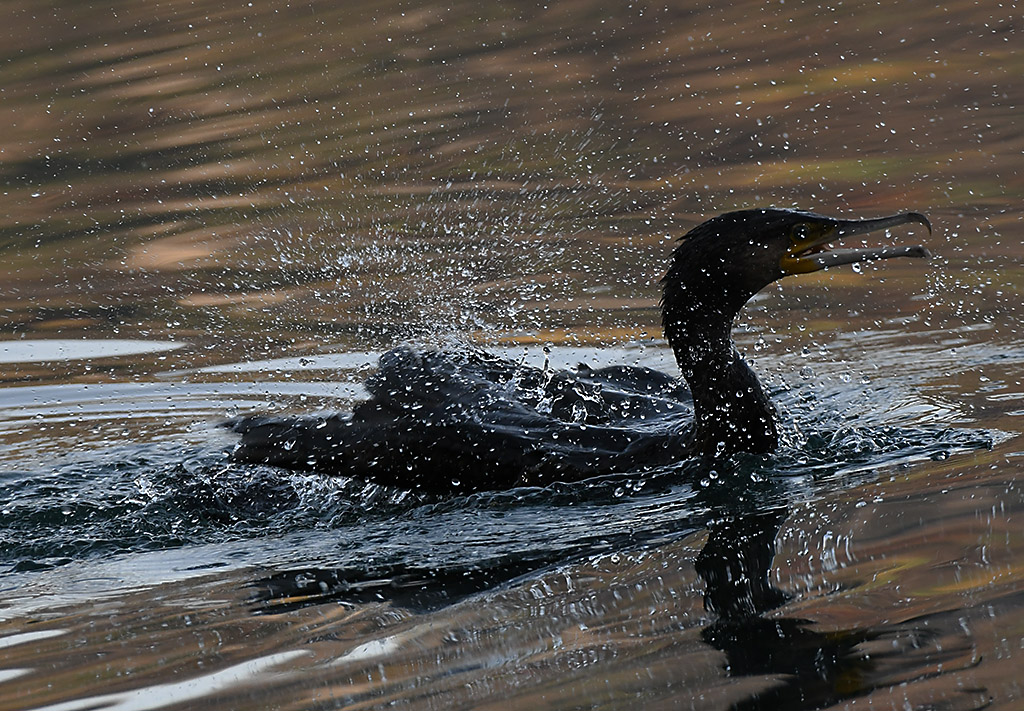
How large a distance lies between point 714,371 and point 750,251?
0.49m

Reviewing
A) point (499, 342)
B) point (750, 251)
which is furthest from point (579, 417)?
point (499, 342)

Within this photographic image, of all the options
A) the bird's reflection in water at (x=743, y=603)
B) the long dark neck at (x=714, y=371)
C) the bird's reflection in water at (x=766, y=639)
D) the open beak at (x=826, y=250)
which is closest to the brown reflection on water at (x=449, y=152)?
the long dark neck at (x=714, y=371)

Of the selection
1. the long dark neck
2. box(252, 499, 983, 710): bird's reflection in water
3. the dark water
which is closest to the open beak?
the long dark neck

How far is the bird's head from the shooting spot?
5832mm

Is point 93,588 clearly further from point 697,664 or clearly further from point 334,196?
point 334,196

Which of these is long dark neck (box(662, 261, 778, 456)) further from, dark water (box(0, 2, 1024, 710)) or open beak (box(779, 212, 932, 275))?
open beak (box(779, 212, 932, 275))

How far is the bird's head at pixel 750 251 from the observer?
19.1 ft

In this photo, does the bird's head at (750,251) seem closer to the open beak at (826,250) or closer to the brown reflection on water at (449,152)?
the open beak at (826,250)

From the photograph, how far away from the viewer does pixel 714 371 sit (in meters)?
6.00

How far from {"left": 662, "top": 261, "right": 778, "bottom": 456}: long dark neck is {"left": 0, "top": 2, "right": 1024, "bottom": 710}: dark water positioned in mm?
139

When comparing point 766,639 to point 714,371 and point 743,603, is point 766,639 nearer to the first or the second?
point 743,603

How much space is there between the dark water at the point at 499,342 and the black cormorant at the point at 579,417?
5.1 inches

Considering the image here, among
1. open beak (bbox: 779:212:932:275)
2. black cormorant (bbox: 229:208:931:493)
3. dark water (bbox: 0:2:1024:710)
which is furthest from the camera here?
black cormorant (bbox: 229:208:931:493)

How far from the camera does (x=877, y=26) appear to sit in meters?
13.6
